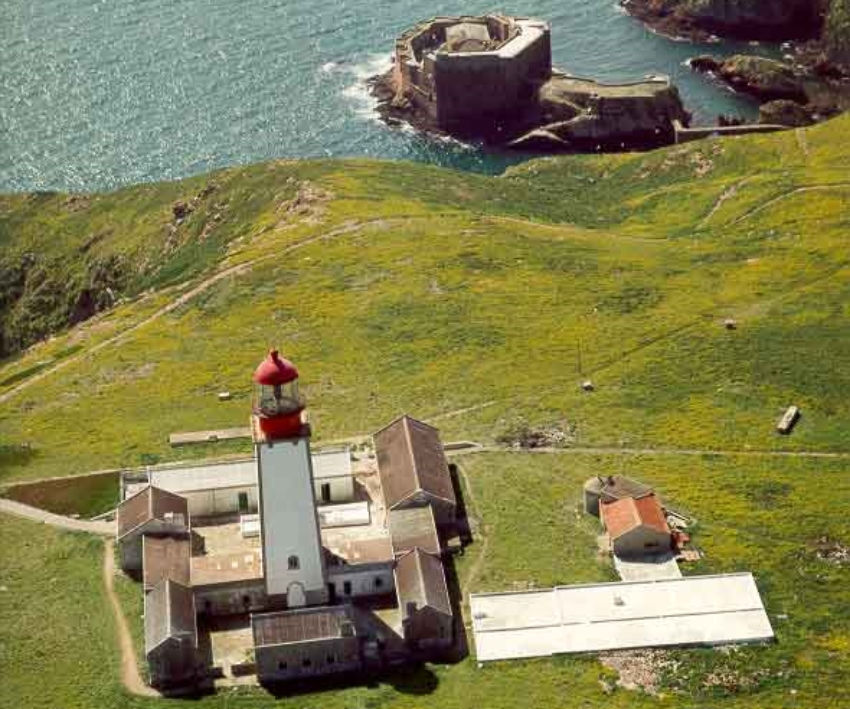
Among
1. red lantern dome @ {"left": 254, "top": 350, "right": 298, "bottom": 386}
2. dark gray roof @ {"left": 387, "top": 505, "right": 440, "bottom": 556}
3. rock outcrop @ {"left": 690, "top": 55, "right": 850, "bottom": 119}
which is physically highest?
red lantern dome @ {"left": 254, "top": 350, "right": 298, "bottom": 386}

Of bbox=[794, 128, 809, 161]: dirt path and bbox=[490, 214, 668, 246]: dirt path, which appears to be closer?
bbox=[490, 214, 668, 246]: dirt path

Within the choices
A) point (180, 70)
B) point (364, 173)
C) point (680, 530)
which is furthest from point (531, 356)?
point (180, 70)

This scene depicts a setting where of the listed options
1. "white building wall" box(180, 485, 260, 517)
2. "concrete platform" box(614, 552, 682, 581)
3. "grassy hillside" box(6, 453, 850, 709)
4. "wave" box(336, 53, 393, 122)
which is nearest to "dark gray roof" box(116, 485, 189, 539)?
"white building wall" box(180, 485, 260, 517)

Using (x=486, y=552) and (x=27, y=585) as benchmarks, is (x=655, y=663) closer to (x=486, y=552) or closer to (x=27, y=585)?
(x=486, y=552)

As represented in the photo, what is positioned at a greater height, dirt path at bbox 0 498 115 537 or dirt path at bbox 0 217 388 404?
dirt path at bbox 0 498 115 537

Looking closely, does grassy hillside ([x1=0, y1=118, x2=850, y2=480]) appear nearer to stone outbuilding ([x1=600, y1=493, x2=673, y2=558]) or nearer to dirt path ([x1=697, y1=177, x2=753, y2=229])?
dirt path ([x1=697, y1=177, x2=753, y2=229])

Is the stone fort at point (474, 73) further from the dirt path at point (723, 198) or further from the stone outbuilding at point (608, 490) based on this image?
the stone outbuilding at point (608, 490)
